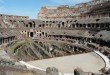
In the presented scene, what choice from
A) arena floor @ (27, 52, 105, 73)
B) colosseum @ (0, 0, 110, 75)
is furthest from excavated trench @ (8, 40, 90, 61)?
arena floor @ (27, 52, 105, 73)

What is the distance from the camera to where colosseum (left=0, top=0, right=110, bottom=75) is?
1568 inches

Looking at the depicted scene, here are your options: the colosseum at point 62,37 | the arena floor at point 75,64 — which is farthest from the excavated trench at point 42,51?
the arena floor at point 75,64

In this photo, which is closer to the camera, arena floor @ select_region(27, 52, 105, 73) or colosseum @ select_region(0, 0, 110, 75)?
arena floor @ select_region(27, 52, 105, 73)

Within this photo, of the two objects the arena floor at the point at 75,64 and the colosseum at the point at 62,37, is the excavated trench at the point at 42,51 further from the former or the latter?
the arena floor at the point at 75,64

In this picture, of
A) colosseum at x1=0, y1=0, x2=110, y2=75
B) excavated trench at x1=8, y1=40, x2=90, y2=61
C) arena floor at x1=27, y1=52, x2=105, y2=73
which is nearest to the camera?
arena floor at x1=27, y1=52, x2=105, y2=73

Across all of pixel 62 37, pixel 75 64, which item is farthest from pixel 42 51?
pixel 62 37

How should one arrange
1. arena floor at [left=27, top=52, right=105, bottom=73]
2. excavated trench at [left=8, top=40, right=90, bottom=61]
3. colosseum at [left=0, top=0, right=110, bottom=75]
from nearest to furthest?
arena floor at [left=27, top=52, right=105, bottom=73]
colosseum at [left=0, top=0, right=110, bottom=75]
excavated trench at [left=8, top=40, right=90, bottom=61]

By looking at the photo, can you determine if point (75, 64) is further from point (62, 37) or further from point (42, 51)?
point (62, 37)

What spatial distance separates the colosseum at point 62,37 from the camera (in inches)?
1568

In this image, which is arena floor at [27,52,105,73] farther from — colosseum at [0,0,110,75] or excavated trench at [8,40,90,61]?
excavated trench at [8,40,90,61]

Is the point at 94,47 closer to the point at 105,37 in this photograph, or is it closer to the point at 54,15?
the point at 105,37

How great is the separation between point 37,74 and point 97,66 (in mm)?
14125

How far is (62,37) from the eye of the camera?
7081 cm

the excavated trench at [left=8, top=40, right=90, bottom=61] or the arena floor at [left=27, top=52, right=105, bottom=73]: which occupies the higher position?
the arena floor at [left=27, top=52, right=105, bottom=73]
